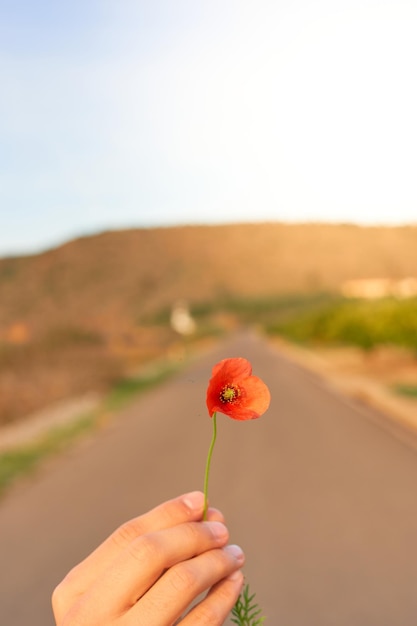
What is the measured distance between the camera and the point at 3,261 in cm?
6919

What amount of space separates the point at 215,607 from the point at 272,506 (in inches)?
294

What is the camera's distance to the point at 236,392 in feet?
2.70

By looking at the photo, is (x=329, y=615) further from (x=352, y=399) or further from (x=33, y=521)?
(x=352, y=399)

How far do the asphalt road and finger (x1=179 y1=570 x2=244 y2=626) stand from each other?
18 cm

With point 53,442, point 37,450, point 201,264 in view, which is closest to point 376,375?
point 53,442

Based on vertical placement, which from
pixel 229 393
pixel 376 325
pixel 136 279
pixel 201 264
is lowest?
pixel 136 279

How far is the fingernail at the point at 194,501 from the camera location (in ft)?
2.92

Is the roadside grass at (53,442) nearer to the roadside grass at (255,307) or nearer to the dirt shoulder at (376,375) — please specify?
the dirt shoulder at (376,375)

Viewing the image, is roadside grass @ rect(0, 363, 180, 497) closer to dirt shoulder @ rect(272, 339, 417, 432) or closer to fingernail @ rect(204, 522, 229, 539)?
dirt shoulder @ rect(272, 339, 417, 432)

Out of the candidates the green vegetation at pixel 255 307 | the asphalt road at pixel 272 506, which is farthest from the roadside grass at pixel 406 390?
the green vegetation at pixel 255 307

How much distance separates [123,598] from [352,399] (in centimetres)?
1802

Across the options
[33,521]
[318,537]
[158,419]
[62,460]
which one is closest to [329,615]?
[318,537]

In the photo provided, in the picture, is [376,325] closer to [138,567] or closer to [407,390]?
[407,390]

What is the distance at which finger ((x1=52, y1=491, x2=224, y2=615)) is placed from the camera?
0.90m
